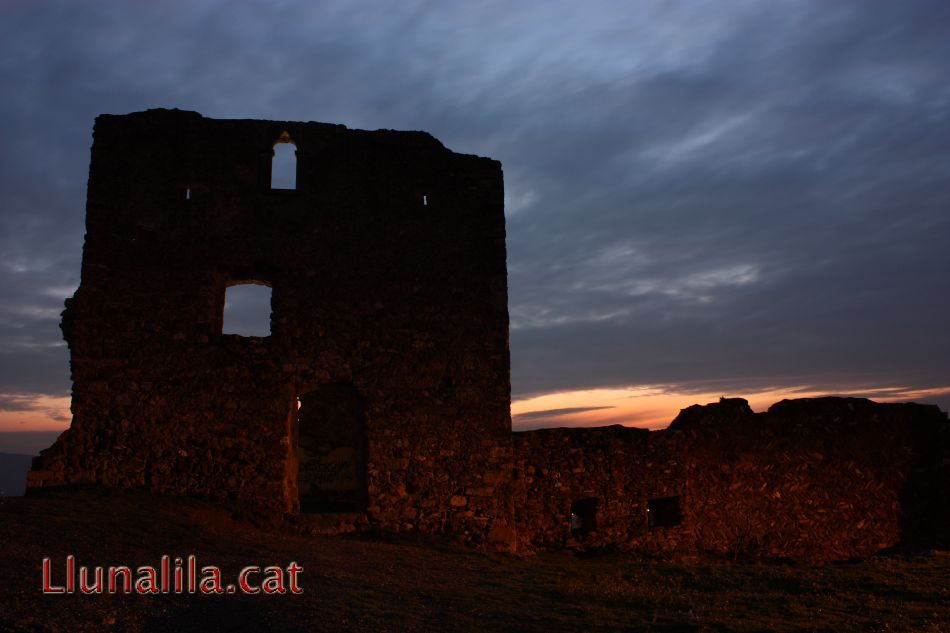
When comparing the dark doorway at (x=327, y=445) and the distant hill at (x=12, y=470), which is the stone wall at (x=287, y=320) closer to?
the dark doorway at (x=327, y=445)

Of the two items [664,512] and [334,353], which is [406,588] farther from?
[664,512]

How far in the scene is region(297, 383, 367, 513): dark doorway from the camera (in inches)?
580

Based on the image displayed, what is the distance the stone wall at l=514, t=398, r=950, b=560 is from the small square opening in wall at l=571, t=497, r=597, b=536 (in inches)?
1.4

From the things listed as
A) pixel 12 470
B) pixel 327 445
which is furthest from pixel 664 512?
pixel 12 470

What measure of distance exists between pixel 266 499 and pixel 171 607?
405 centimetres

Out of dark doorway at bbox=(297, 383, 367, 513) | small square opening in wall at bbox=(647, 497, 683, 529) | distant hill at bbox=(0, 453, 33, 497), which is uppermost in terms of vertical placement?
dark doorway at bbox=(297, 383, 367, 513)

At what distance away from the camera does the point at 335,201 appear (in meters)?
10.2

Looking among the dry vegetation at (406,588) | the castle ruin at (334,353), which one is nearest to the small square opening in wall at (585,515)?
the castle ruin at (334,353)

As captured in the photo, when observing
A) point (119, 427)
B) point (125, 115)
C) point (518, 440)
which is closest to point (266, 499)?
point (119, 427)

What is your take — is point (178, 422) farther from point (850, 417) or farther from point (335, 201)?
point (850, 417)

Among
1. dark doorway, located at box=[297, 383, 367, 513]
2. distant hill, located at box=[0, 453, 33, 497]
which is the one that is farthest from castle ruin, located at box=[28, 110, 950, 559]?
distant hill, located at box=[0, 453, 33, 497]

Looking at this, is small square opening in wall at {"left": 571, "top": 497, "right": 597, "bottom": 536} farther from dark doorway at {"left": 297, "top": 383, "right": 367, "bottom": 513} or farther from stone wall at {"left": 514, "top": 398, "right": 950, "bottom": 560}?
dark doorway at {"left": 297, "top": 383, "right": 367, "bottom": 513}

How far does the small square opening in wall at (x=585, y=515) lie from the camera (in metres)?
10.9

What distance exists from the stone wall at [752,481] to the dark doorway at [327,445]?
519 centimetres
